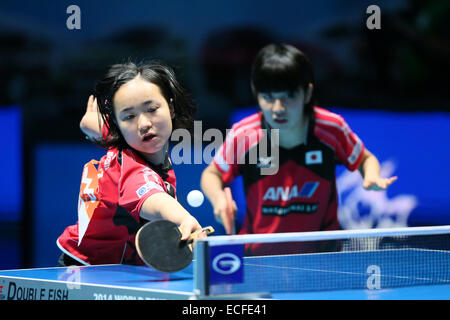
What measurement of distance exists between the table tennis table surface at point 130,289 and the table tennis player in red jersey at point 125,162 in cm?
23

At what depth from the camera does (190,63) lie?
21.7ft

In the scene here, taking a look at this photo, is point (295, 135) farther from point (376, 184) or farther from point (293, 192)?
point (376, 184)

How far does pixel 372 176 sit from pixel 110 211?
141 cm

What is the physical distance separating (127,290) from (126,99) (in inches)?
34.6

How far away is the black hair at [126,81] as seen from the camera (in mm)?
2939

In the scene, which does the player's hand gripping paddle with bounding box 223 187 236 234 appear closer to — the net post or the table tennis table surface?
the table tennis table surface

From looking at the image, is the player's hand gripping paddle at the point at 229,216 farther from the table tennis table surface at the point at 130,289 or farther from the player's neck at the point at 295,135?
the player's neck at the point at 295,135

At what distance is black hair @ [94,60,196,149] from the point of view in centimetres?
294

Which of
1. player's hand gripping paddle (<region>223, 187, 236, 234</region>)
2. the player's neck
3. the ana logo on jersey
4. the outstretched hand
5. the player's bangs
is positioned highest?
the player's bangs

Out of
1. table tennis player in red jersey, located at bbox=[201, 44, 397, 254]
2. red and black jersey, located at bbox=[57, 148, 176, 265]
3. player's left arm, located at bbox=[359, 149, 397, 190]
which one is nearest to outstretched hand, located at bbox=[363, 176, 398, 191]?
player's left arm, located at bbox=[359, 149, 397, 190]

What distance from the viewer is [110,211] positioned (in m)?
2.88
